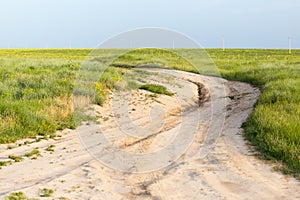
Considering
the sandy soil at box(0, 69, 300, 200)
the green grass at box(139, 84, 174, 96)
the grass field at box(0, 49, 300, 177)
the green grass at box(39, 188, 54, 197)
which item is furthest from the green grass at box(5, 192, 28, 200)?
the green grass at box(139, 84, 174, 96)

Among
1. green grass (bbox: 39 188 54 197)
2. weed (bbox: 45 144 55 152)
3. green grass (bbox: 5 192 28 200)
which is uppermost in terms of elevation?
weed (bbox: 45 144 55 152)

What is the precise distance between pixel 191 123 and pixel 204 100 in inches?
223

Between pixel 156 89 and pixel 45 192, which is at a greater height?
pixel 156 89

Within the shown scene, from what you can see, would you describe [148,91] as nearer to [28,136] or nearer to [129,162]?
[28,136]

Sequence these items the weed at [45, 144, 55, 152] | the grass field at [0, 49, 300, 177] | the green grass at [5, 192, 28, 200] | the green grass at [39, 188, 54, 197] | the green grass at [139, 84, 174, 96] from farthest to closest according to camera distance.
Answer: the green grass at [139, 84, 174, 96] → the weed at [45, 144, 55, 152] → the grass field at [0, 49, 300, 177] → the green grass at [39, 188, 54, 197] → the green grass at [5, 192, 28, 200]

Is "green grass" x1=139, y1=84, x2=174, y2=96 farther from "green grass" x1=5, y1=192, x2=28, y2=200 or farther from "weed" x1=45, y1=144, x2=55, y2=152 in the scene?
"green grass" x1=5, y1=192, x2=28, y2=200

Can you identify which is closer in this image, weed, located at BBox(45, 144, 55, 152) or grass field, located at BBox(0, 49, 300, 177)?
grass field, located at BBox(0, 49, 300, 177)

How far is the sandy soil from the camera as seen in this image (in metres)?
7.05

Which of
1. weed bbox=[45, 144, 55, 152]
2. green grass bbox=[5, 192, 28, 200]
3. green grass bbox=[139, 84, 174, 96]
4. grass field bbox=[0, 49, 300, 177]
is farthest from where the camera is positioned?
green grass bbox=[139, 84, 174, 96]

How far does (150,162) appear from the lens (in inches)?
344

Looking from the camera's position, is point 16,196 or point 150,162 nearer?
point 16,196

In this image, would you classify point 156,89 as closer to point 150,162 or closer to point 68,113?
point 68,113

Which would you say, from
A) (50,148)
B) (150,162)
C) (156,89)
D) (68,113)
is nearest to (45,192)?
(150,162)

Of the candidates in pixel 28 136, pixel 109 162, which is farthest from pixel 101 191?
pixel 28 136
